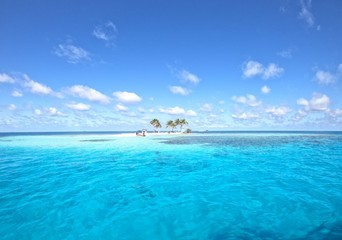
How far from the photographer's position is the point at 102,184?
13734 mm

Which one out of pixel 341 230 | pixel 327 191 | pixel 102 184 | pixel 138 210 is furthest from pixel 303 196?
pixel 102 184

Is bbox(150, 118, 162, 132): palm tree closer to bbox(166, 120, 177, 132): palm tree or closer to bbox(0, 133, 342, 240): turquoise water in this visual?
bbox(166, 120, 177, 132): palm tree

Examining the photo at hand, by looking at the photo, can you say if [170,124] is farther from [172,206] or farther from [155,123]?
[172,206]

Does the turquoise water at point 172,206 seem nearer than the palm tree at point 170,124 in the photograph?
Yes

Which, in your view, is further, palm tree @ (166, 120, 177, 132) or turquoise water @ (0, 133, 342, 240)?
palm tree @ (166, 120, 177, 132)

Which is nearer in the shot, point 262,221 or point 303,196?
point 262,221

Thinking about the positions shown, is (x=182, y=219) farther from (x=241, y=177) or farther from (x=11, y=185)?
(x=11, y=185)

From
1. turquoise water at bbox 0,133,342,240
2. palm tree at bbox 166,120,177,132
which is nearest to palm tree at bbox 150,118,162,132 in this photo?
palm tree at bbox 166,120,177,132

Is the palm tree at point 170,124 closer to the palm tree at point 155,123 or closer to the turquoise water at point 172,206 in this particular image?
the palm tree at point 155,123

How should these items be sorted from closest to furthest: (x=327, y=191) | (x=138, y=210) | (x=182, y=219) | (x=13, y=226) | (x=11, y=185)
A: (x=13, y=226) < (x=182, y=219) < (x=138, y=210) < (x=327, y=191) < (x=11, y=185)

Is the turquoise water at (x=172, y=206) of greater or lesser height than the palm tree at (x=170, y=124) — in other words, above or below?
below

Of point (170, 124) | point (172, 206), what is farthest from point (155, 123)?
point (172, 206)

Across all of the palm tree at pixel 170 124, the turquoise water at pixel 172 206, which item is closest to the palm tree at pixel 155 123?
the palm tree at pixel 170 124

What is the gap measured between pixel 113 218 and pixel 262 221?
611cm
